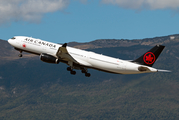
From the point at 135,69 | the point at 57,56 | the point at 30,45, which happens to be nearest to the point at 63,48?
the point at 57,56

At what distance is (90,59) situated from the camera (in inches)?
2995

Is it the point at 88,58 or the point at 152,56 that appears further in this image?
the point at 88,58

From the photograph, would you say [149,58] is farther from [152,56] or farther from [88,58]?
[88,58]

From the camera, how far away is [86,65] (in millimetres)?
76750

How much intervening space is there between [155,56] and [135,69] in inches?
222

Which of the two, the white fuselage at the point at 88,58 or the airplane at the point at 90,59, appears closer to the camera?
the airplane at the point at 90,59

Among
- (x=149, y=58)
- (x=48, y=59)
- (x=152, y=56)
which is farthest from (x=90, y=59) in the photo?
(x=152, y=56)

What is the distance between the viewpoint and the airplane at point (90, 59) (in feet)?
244

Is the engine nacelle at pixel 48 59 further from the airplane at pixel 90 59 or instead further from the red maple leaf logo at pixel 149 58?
the red maple leaf logo at pixel 149 58

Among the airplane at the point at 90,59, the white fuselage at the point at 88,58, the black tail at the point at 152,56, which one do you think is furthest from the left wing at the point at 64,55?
the black tail at the point at 152,56

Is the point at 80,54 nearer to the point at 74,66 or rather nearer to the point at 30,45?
the point at 74,66

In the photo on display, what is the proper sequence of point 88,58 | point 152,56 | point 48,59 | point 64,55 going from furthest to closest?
point 64,55
point 88,58
point 48,59
point 152,56

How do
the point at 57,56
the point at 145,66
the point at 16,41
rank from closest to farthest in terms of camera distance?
the point at 145,66 → the point at 57,56 → the point at 16,41

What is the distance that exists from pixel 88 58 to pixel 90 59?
1.83ft
